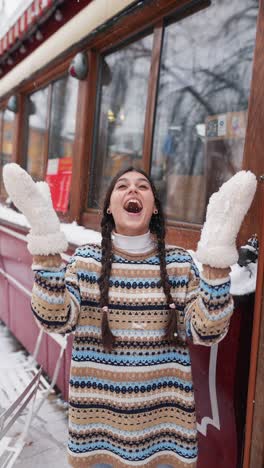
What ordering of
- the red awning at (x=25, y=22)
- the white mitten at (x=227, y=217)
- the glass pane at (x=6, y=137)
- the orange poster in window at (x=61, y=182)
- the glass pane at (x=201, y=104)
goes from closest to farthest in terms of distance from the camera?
1. the white mitten at (x=227, y=217)
2. the glass pane at (x=201, y=104)
3. the red awning at (x=25, y=22)
4. the orange poster in window at (x=61, y=182)
5. the glass pane at (x=6, y=137)

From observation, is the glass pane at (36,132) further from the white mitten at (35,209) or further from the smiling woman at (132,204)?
the white mitten at (35,209)

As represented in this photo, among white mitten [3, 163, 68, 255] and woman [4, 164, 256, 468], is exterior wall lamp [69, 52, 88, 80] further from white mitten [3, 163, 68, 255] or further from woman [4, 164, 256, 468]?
white mitten [3, 163, 68, 255]

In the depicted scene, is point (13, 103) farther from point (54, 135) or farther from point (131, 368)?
point (131, 368)

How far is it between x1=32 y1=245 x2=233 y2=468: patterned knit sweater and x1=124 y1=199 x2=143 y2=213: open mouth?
0.50ft

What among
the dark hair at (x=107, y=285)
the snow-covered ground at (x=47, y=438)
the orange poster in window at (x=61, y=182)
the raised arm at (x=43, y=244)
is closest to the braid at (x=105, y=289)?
the dark hair at (x=107, y=285)

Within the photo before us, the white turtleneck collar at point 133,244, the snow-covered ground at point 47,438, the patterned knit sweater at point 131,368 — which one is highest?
the white turtleneck collar at point 133,244

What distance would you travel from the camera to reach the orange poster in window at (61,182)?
139 inches

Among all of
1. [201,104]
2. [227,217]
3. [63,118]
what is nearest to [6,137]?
[63,118]

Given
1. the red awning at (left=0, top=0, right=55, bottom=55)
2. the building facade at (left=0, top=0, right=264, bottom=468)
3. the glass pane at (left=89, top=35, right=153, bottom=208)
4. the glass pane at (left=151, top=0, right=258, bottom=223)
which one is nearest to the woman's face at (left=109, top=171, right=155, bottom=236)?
the building facade at (left=0, top=0, right=264, bottom=468)

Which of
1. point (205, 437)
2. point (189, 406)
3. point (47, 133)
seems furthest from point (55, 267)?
point (47, 133)

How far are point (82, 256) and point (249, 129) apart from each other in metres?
0.98

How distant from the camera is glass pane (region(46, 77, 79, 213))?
3.59 meters

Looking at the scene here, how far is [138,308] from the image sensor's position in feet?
4.06

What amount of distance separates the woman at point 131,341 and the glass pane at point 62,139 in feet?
7.48
